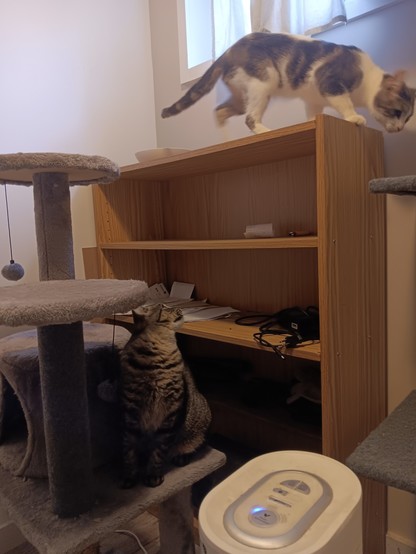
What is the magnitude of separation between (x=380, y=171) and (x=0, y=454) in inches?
53.5

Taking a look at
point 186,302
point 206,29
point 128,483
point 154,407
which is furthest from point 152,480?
point 206,29

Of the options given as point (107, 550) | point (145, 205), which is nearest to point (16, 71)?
point (145, 205)

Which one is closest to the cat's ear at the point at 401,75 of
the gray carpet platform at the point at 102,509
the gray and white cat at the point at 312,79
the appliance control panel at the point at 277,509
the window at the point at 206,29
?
the gray and white cat at the point at 312,79

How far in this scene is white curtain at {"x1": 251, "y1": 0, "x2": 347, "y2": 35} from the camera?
1.31 metres

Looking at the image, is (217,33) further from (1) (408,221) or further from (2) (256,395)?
(2) (256,395)

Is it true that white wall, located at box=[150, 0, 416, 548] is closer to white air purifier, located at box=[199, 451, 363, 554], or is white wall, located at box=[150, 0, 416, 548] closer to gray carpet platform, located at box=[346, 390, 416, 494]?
gray carpet platform, located at box=[346, 390, 416, 494]

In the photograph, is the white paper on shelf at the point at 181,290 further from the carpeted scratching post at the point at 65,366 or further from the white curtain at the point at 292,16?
the white curtain at the point at 292,16

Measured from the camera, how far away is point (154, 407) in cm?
110

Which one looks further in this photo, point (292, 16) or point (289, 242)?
point (292, 16)

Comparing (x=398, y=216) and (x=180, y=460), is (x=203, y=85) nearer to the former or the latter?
(x=398, y=216)

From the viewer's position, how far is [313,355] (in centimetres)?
110

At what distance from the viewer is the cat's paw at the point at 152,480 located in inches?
42.3

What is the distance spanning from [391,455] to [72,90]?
1.69m

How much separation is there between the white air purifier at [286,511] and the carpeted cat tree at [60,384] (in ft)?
1.08
